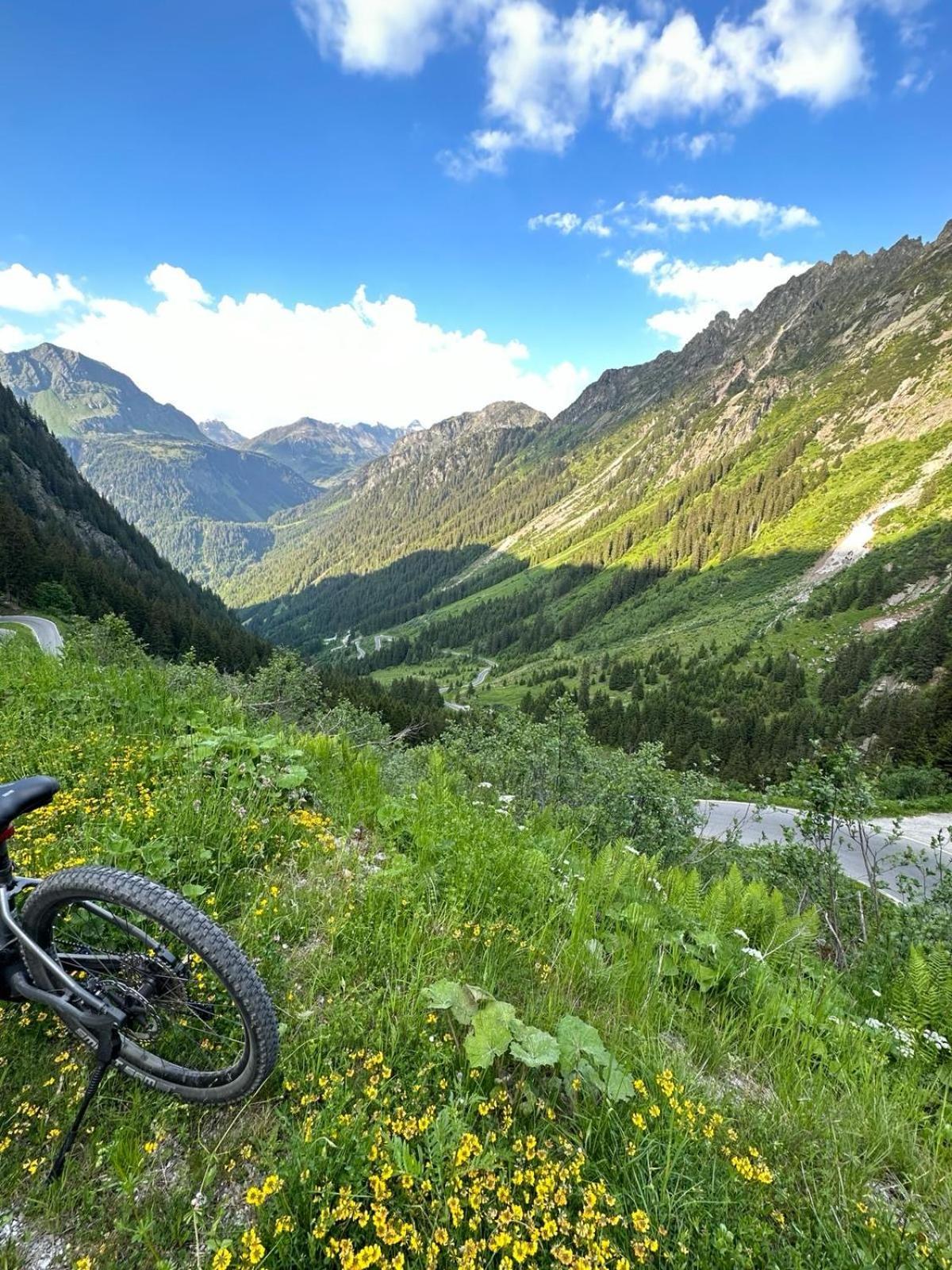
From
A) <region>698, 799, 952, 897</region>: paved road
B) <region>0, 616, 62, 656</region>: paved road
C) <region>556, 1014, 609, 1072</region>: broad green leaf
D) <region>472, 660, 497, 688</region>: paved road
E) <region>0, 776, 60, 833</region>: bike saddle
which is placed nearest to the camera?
<region>556, 1014, 609, 1072</region>: broad green leaf

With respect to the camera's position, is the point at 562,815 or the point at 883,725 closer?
the point at 562,815

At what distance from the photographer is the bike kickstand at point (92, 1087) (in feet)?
8.30

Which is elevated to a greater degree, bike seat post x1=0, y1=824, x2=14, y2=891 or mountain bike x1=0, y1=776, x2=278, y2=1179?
bike seat post x1=0, y1=824, x2=14, y2=891

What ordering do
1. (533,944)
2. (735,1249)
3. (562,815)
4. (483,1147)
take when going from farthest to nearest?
(562,815), (533,944), (483,1147), (735,1249)

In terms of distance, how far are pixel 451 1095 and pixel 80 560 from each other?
4321 inches

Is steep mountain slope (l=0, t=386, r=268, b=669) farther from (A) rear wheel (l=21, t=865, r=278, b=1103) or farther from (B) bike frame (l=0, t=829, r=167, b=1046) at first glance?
(A) rear wheel (l=21, t=865, r=278, b=1103)

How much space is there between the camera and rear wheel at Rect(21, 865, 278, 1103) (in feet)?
9.08

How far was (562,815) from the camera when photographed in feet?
28.1

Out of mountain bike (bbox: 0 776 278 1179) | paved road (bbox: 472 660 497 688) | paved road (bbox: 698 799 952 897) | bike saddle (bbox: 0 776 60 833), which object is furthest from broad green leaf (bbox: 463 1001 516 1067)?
paved road (bbox: 472 660 497 688)

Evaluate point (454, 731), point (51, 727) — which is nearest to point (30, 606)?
point (454, 731)

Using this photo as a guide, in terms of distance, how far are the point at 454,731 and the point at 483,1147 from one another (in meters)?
24.4

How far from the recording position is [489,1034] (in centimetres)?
304

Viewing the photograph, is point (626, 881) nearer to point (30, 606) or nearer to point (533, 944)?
point (533, 944)

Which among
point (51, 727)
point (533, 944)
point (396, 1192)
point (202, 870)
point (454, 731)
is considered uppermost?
point (51, 727)
